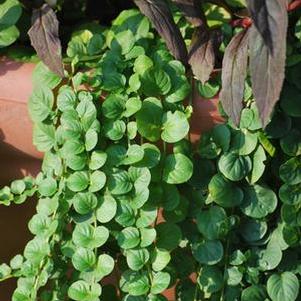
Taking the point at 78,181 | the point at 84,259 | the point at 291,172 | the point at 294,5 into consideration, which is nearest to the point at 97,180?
the point at 78,181

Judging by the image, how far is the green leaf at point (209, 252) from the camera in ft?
4.40

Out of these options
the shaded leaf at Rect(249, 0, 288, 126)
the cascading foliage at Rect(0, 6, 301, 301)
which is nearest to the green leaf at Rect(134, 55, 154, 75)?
the cascading foliage at Rect(0, 6, 301, 301)

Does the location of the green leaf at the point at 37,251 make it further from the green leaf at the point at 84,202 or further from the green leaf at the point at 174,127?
the green leaf at the point at 174,127

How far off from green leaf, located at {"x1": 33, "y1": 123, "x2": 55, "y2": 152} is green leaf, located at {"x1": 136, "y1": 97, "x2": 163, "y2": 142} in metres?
0.17

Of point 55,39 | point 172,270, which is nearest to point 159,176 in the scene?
point 172,270

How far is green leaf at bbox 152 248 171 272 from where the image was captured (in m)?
1.31

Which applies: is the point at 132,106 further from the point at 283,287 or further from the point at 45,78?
the point at 283,287

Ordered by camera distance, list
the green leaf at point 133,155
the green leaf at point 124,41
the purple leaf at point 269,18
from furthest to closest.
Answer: the green leaf at point 124,41
the green leaf at point 133,155
the purple leaf at point 269,18

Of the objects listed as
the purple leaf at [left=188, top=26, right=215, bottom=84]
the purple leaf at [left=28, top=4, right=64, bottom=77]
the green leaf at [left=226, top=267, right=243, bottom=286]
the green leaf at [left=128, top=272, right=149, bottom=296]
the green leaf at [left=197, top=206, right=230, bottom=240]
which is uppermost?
the purple leaf at [left=28, top=4, right=64, bottom=77]

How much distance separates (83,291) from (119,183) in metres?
0.20

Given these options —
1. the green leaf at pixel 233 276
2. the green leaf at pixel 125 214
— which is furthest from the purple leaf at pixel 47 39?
the green leaf at pixel 233 276

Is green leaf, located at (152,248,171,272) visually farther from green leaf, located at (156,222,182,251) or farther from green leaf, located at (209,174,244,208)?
green leaf, located at (209,174,244,208)

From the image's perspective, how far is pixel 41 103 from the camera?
1.38m

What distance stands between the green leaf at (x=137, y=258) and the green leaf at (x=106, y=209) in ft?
0.23
